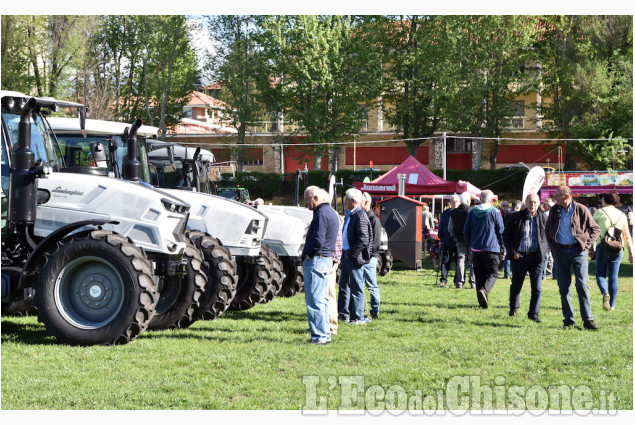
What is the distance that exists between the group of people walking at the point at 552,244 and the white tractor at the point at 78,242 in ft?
14.9

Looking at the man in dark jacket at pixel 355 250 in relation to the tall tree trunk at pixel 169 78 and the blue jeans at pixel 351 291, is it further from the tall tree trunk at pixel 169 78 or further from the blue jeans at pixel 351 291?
the tall tree trunk at pixel 169 78

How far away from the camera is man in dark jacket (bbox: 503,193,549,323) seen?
35.3 feet

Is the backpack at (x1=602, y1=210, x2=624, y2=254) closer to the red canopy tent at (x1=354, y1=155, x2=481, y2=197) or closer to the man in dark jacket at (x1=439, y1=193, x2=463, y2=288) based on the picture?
the man in dark jacket at (x1=439, y1=193, x2=463, y2=288)

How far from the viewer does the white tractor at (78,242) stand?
8328 mm

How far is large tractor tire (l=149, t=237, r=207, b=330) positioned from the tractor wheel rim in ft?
3.44

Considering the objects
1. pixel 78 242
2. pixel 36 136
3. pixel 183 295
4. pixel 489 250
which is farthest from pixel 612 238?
pixel 36 136

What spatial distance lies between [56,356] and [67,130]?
20.4 ft

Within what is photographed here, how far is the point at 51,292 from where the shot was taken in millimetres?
8344

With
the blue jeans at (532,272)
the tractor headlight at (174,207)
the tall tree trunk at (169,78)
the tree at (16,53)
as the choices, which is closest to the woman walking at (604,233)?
the blue jeans at (532,272)

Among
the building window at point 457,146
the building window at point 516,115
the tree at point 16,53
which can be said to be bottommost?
the building window at point 457,146

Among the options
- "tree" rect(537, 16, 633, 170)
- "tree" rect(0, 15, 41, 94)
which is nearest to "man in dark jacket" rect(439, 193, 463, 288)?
"tree" rect(0, 15, 41, 94)

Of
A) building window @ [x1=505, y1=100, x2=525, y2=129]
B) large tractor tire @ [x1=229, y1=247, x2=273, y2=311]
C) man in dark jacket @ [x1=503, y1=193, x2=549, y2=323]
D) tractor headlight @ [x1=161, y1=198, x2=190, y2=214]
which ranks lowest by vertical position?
large tractor tire @ [x1=229, y1=247, x2=273, y2=311]

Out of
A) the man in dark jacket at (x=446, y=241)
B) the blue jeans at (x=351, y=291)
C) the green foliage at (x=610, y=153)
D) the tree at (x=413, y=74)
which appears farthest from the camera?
the tree at (x=413, y=74)

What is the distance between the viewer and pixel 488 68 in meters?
48.8
